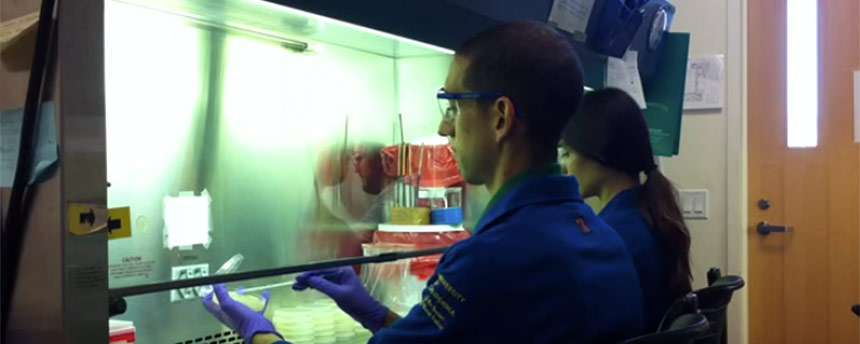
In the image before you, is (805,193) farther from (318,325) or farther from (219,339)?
(219,339)

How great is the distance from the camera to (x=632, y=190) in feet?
5.79

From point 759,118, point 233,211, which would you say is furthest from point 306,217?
point 759,118

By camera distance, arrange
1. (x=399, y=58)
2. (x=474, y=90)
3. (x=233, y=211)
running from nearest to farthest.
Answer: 1. (x=474, y=90)
2. (x=233, y=211)
3. (x=399, y=58)

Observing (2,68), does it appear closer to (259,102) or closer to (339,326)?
(259,102)

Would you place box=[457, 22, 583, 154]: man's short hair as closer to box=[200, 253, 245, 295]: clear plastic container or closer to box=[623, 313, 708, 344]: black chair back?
box=[623, 313, 708, 344]: black chair back

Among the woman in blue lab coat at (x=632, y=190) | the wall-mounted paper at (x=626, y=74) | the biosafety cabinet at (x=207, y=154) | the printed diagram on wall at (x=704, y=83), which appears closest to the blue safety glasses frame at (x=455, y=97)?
the biosafety cabinet at (x=207, y=154)

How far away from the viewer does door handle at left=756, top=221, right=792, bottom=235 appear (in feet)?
11.4

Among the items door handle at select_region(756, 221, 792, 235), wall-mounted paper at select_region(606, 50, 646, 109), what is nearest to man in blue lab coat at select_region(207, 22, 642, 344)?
wall-mounted paper at select_region(606, 50, 646, 109)

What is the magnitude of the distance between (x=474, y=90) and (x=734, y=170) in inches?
96.4

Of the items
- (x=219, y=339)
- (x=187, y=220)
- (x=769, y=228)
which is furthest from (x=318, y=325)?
(x=769, y=228)

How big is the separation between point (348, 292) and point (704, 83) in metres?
2.42

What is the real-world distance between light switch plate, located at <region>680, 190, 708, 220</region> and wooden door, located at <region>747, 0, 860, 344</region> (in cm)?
39

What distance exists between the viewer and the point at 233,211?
Answer: 1.55 meters

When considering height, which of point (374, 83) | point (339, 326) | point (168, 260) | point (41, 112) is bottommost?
point (339, 326)
